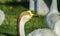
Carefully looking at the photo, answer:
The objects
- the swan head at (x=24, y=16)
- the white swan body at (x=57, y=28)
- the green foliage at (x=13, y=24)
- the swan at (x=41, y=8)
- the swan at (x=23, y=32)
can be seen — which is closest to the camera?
the swan at (x=23, y=32)

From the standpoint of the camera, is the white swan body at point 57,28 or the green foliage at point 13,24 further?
the green foliage at point 13,24

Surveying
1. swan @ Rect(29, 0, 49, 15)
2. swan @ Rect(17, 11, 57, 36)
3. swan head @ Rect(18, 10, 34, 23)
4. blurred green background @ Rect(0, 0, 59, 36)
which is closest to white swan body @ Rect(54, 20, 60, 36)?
swan @ Rect(17, 11, 57, 36)

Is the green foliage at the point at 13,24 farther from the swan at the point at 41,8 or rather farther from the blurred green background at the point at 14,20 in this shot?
the swan at the point at 41,8

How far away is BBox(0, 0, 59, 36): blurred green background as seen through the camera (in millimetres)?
8531

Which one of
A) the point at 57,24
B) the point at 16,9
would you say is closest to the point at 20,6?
the point at 16,9

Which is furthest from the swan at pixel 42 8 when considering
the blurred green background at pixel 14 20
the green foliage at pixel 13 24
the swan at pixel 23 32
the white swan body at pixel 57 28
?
the swan at pixel 23 32

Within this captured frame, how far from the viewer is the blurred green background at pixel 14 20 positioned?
853cm

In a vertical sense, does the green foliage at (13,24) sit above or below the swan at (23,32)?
below

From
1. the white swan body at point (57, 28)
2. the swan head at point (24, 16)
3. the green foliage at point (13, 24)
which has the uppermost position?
the swan head at point (24, 16)

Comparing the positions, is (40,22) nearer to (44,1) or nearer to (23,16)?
(44,1)

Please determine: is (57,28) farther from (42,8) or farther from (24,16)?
(42,8)

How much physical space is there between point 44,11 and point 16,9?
1619 millimetres

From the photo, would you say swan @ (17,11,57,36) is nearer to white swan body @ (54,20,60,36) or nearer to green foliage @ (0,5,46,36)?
white swan body @ (54,20,60,36)

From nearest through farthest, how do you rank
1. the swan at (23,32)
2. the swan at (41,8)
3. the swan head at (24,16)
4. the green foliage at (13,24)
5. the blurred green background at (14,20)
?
1. the swan at (23,32)
2. the swan head at (24,16)
3. the green foliage at (13,24)
4. the blurred green background at (14,20)
5. the swan at (41,8)
